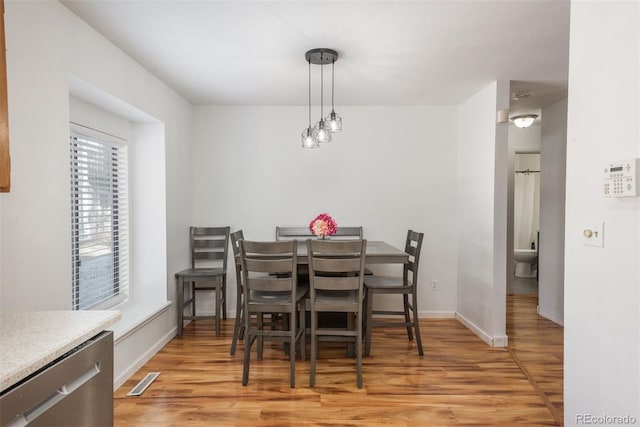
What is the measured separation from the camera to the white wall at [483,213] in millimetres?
3232

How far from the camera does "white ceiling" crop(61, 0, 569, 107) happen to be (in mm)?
2002

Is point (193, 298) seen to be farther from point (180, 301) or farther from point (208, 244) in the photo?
point (208, 244)

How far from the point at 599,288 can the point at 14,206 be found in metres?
2.61

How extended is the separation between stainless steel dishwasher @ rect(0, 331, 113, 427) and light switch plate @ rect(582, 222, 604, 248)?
1979 millimetres

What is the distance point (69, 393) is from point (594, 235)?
204 cm

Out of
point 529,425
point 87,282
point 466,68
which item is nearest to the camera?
point 529,425

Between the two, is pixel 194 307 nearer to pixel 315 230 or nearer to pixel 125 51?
pixel 315 230

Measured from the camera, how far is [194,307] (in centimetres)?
383

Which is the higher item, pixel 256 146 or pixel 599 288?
pixel 256 146

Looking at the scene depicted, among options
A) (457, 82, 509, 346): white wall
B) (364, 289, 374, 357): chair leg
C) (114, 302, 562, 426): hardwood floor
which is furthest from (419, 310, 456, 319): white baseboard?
(364, 289, 374, 357): chair leg

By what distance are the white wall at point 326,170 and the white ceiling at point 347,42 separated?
0.57 m

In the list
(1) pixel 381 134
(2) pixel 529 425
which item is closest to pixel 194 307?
(1) pixel 381 134

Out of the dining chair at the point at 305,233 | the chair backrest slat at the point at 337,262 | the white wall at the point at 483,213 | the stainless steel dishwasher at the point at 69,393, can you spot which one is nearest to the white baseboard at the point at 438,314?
the white wall at the point at 483,213
